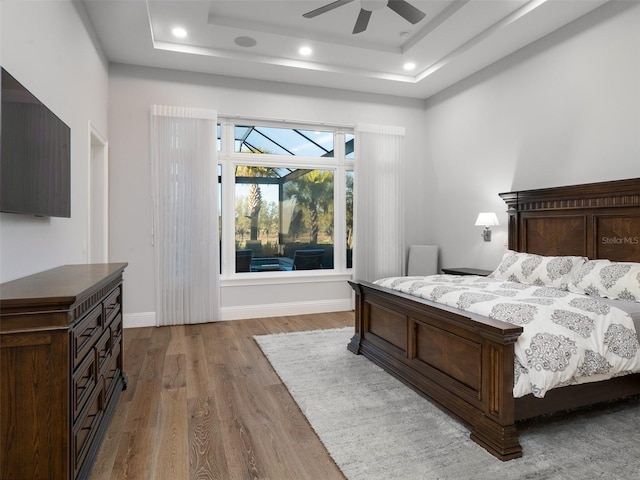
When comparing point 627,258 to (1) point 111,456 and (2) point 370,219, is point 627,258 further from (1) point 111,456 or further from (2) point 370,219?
(1) point 111,456

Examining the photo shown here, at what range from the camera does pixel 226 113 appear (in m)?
5.11

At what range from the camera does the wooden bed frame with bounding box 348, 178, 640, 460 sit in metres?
2.13

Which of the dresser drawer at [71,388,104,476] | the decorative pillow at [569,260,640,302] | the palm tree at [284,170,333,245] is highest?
the palm tree at [284,170,333,245]

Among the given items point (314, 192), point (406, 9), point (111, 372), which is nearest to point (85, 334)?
point (111, 372)

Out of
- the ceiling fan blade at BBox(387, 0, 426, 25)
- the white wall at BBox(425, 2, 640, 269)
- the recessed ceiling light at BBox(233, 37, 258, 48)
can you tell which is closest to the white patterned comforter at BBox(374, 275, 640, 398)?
the white wall at BBox(425, 2, 640, 269)

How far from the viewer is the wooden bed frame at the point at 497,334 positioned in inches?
83.9

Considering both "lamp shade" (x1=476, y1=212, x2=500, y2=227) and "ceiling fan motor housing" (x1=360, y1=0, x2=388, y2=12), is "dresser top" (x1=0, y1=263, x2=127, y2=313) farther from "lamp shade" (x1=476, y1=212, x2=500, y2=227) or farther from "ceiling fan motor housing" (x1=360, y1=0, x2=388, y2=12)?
"lamp shade" (x1=476, y1=212, x2=500, y2=227)

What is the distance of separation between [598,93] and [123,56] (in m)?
4.82

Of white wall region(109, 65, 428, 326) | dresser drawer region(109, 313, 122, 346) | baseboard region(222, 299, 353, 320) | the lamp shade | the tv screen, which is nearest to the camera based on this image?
the tv screen

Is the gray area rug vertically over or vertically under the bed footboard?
under

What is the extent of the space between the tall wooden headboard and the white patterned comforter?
42.0 inches

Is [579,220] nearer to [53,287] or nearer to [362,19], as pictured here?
[362,19]

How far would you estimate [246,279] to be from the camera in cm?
529

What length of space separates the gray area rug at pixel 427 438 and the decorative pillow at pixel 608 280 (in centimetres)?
73
